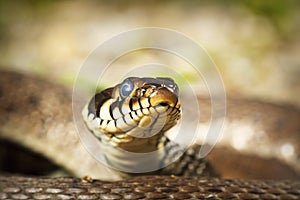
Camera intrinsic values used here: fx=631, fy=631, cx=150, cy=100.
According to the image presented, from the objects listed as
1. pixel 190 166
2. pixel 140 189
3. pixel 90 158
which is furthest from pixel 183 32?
pixel 140 189

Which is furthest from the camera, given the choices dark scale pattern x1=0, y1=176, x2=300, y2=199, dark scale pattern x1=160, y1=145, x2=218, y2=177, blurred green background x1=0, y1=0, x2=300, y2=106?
blurred green background x1=0, y1=0, x2=300, y2=106

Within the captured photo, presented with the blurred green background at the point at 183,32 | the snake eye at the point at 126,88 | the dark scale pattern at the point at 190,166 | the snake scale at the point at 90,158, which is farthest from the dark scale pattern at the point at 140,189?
the blurred green background at the point at 183,32

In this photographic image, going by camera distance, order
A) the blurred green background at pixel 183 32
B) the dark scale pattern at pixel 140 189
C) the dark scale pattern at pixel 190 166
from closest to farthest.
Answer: the dark scale pattern at pixel 140 189 → the dark scale pattern at pixel 190 166 → the blurred green background at pixel 183 32

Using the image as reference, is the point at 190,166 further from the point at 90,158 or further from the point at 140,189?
the point at 140,189

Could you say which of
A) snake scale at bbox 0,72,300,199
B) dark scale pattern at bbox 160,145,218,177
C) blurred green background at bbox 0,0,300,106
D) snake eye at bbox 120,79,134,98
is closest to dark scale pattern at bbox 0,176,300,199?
snake scale at bbox 0,72,300,199

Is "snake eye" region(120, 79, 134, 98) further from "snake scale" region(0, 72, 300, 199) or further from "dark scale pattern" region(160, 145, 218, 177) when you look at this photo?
"dark scale pattern" region(160, 145, 218, 177)

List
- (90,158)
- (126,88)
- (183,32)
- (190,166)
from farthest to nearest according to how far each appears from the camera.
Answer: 1. (183,32)
2. (90,158)
3. (190,166)
4. (126,88)

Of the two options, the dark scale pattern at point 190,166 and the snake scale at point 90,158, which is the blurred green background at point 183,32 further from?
the dark scale pattern at point 190,166
